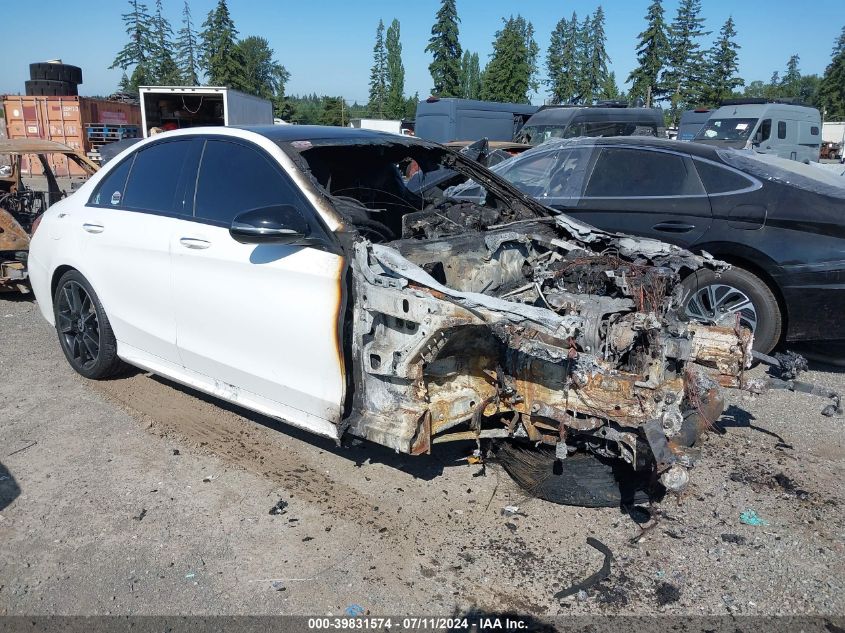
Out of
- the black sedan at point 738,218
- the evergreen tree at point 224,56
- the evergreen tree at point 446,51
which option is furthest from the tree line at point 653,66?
the black sedan at point 738,218

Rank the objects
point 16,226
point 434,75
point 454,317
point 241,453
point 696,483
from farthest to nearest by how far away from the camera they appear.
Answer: point 434,75
point 16,226
point 241,453
point 696,483
point 454,317

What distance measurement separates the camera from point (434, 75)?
1951 inches

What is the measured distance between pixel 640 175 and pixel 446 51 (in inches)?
1839

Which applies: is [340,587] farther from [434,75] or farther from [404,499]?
[434,75]

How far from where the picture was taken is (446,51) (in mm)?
48969

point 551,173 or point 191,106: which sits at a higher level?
point 191,106

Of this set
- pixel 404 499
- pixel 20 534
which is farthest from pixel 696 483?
pixel 20 534

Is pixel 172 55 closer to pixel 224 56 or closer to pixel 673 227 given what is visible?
pixel 224 56

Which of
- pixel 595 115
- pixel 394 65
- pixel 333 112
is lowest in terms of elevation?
pixel 595 115

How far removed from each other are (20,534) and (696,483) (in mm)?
3456

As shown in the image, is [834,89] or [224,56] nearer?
[224,56]

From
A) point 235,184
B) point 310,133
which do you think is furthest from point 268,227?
point 310,133

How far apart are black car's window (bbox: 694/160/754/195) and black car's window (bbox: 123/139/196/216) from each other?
→ 4098 mm

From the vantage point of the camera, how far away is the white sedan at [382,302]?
3066 mm
